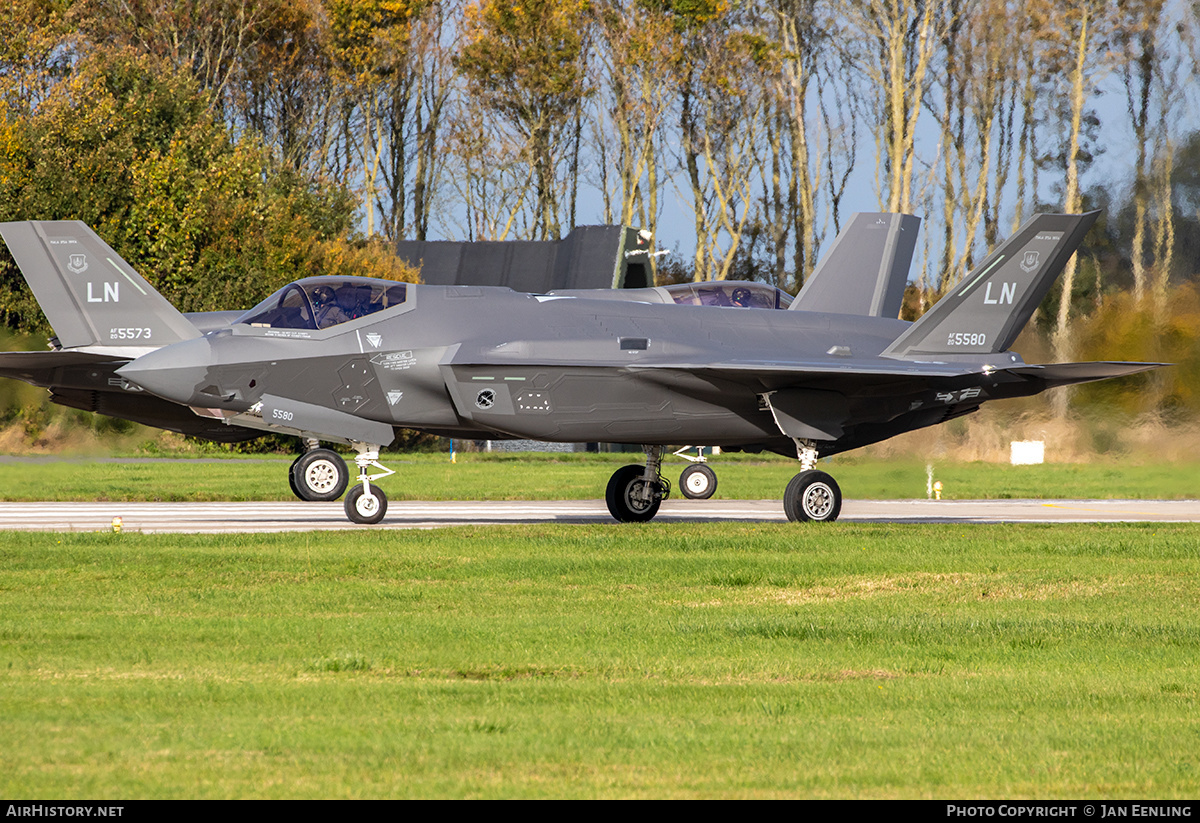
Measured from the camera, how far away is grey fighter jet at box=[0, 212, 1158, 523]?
16688mm

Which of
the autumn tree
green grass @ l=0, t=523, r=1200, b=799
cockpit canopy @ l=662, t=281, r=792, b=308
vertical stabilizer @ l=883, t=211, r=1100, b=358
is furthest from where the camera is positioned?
the autumn tree

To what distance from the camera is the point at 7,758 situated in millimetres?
5422

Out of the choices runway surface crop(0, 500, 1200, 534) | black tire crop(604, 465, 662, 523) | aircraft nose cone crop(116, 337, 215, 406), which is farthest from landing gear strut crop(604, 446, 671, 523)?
aircraft nose cone crop(116, 337, 215, 406)

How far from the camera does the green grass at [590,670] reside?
17.9 feet

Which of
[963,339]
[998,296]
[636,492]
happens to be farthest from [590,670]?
[998,296]

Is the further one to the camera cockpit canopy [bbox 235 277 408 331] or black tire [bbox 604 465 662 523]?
black tire [bbox 604 465 662 523]

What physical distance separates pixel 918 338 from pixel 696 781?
1411 cm

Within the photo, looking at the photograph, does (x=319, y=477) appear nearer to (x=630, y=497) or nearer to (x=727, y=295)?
(x=630, y=497)

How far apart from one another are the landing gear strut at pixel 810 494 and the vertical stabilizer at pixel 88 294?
32.1 ft

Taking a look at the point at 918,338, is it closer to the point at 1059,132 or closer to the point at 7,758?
the point at 7,758

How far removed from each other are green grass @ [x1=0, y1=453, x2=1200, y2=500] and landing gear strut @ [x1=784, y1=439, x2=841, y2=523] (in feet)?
12.7

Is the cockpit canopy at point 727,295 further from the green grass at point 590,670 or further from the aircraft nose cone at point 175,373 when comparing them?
the aircraft nose cone at point 175,373

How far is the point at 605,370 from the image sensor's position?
1717 cm

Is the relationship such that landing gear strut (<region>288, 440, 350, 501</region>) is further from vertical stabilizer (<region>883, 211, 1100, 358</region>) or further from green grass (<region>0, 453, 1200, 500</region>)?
vertical stabilizer (<region>883, 211, 1100, 358</region>)
